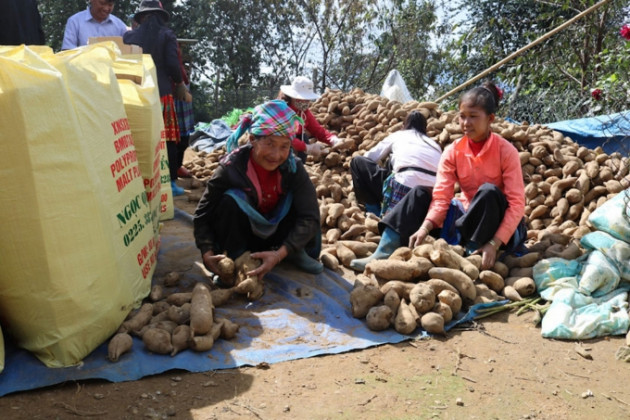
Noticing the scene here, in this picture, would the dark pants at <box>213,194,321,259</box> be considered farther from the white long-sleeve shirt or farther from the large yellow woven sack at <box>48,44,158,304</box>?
the white long-sleeve shirt

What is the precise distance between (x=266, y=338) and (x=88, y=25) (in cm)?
324

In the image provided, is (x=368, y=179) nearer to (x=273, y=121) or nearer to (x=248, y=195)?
(x=248, y=195)

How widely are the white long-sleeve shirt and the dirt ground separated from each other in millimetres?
1416

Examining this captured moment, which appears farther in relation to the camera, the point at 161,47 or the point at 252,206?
the point at 161,47

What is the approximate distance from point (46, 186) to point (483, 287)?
213cm

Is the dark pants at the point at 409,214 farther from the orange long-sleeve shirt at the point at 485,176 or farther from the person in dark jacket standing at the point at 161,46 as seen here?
the person in dark jacket standing at the point at 161,46

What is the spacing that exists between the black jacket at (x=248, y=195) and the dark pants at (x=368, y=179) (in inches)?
54.0

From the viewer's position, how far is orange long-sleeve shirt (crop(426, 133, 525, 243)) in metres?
3.21

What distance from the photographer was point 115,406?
196 centimetres

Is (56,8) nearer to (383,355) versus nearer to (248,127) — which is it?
(248,127)

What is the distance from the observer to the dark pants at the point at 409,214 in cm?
344

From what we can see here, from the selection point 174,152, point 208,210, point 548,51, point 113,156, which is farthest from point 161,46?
point 548,51

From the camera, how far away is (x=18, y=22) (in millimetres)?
3748

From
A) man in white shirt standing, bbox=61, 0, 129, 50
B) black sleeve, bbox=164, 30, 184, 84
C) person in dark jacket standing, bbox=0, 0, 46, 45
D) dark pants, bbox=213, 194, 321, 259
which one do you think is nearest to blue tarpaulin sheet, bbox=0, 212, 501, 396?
dark pants, bbox=213, 194, 321, 259
